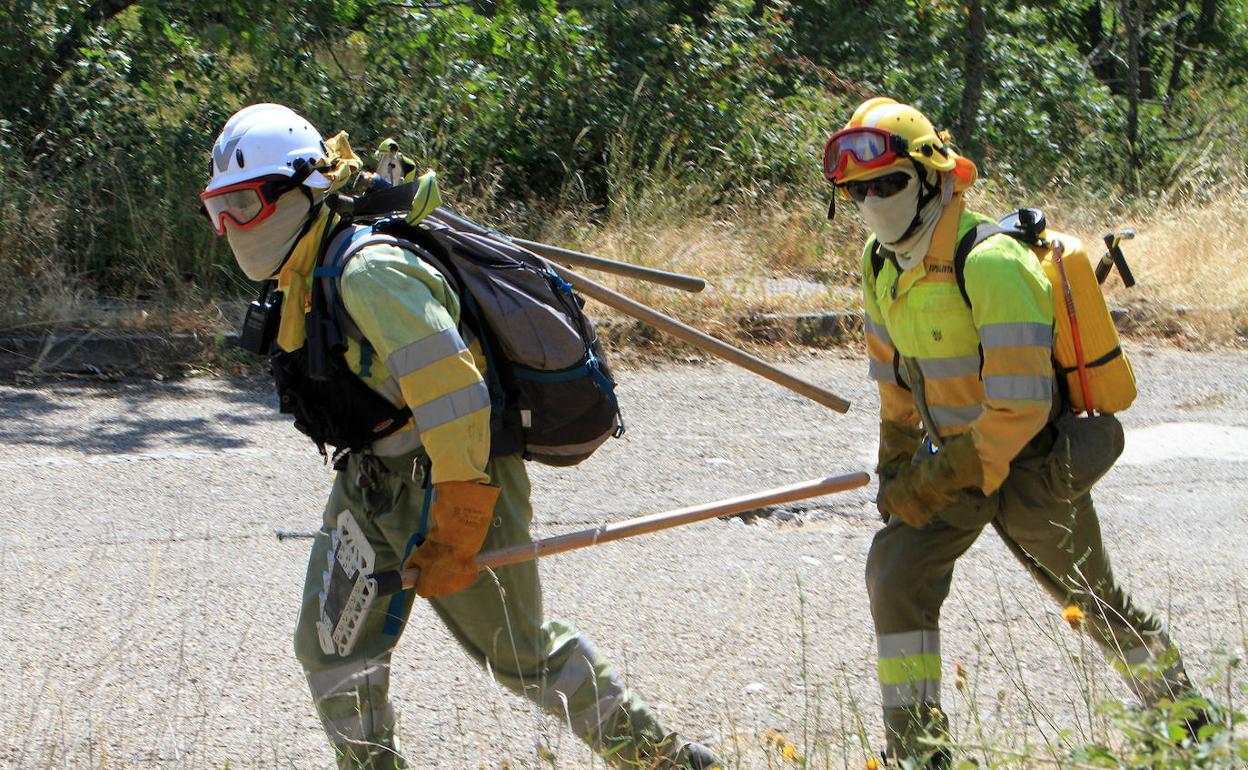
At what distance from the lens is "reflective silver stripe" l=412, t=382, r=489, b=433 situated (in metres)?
2.77

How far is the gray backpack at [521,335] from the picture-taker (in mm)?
2967

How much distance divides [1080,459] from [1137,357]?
570 centimetres

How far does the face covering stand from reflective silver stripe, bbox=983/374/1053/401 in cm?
152

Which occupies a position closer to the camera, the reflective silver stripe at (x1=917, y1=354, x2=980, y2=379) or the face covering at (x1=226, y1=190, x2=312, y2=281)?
the face covering at (x1=226, y1=190, x2=312, y2=281)

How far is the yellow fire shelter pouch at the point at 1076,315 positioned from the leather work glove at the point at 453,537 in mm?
1161

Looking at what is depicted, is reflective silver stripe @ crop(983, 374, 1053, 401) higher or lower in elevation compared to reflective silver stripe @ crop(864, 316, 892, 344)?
lower

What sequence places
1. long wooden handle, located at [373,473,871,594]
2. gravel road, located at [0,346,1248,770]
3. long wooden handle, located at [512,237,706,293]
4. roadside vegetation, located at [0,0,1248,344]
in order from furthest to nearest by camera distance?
roadside vegetation, located at [0,0,1248,344], gravel road, located at [0,346,1248,770], long wooden handle, located at [512,237,706,293], long wooden handle, located at [373,473,871,594]

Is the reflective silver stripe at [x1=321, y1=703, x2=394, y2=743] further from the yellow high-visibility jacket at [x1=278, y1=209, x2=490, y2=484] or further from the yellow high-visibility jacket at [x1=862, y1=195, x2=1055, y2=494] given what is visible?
the yellow high-visibility jacket at [x1=862, y1=195, x2=1055, y2=494]

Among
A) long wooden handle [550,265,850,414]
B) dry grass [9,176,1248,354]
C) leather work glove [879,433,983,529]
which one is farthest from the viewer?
dry grass [9,176,1248,354]

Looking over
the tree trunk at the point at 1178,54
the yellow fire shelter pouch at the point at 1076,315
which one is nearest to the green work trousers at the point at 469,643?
the yellow fire shelter pouch at the point at 1076,315

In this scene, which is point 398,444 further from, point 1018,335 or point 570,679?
point 1018,335

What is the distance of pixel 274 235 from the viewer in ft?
9.71

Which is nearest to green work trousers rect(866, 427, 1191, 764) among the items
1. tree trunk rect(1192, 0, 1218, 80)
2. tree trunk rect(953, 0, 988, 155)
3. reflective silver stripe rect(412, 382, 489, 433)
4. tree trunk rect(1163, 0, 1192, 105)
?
reflective silver stripe rect(412, 382, 489, 433)

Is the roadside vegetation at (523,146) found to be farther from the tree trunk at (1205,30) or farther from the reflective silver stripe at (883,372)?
the tree trunk at (1205,30)
